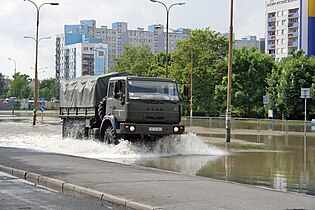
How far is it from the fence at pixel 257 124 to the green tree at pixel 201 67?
16.9 metres

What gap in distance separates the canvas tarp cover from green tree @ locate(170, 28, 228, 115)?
3882 cm

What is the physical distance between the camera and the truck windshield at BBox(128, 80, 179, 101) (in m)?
21.5

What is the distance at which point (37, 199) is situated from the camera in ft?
34.8

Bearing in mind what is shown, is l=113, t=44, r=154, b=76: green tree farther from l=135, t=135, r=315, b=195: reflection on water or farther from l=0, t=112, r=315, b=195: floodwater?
l=135, t=135, r=315, b=195: reflection on water

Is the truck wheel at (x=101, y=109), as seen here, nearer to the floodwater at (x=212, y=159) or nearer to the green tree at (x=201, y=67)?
the floodwater at (x=212, y=159)

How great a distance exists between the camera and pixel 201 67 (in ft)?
224

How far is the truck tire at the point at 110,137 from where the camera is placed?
862 inches

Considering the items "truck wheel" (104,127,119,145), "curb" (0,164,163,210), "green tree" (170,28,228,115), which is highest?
"green tree" (170,28,228,115)

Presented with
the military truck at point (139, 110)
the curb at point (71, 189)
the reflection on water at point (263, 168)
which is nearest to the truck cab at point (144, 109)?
the military truck at point (139, 110)

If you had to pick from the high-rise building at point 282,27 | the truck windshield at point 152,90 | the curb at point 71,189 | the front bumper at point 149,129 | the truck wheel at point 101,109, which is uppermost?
the high-rise building at point 282,27

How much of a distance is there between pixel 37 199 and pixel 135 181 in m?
2.58

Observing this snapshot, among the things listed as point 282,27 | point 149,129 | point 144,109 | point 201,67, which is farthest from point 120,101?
point 282,27

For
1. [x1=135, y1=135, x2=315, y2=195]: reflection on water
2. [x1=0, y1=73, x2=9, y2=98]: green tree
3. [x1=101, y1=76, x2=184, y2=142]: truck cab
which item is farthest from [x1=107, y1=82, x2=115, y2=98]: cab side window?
[x1=0, y1=73, x2=9, y2=98]: green tree

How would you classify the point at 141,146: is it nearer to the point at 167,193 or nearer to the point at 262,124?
the point at 167,193
